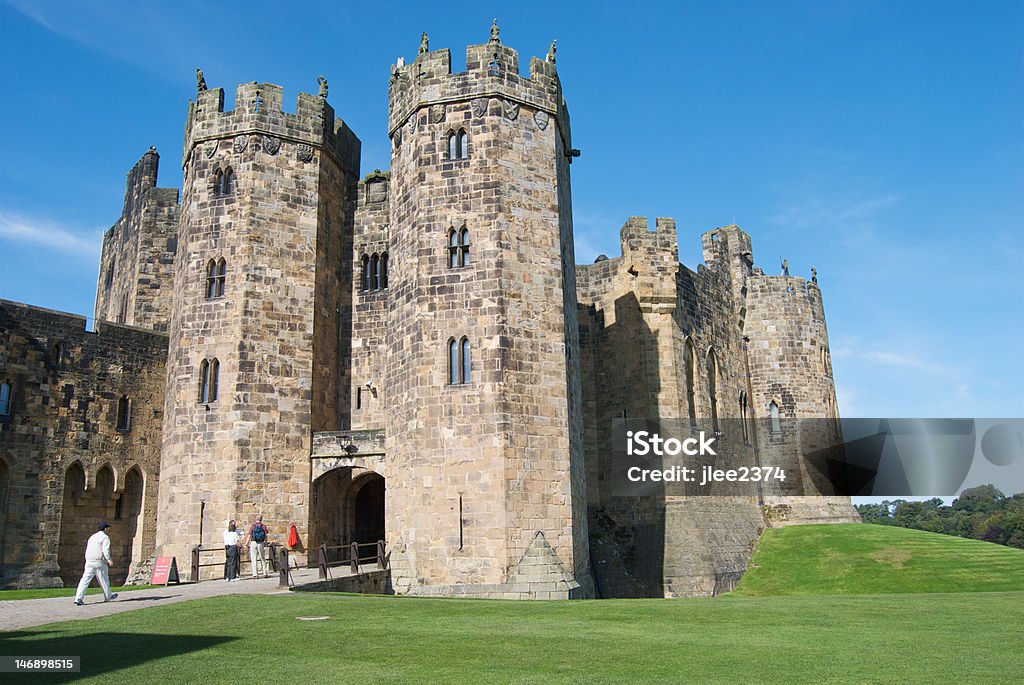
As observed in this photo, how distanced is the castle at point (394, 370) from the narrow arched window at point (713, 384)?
44 centimetres

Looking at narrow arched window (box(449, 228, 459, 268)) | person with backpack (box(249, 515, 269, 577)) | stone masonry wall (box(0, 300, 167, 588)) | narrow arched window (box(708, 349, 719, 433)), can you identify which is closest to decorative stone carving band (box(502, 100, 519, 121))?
narrow arched window (box(449, 228, 459, 268))

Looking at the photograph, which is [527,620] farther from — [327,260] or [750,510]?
[750,510]

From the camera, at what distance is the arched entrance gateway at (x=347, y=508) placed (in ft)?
86.2

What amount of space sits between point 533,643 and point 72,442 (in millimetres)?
20476

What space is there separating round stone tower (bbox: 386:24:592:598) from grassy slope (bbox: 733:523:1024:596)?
27.2 feet

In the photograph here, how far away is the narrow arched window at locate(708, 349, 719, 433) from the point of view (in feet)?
110

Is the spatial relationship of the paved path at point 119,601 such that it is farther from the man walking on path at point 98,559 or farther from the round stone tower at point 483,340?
the round stone tower at point 483,340

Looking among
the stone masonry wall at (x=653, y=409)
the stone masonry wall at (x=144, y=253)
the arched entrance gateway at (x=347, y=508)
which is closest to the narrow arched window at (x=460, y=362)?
the arched entrance gateway at (x=347, y=508)

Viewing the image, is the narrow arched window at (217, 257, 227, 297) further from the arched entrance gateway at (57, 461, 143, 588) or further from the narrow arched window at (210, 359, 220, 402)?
the arched entrance gateway at (57, 461, 143, 588)

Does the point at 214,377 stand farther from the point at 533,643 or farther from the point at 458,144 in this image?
the point at 533,643

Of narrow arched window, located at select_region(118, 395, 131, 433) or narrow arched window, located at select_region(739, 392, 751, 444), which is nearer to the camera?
narrow arched window, located at select_region(118, 395, 131, 433)

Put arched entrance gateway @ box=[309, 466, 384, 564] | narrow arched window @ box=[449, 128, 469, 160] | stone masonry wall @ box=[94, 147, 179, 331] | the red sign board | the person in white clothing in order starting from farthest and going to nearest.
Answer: stone masonry wall @ box=[94, 147, 179, 331] < arched entrance gateway @ box=[309, 466, 384, 564] < narrow arched window @ box=[449, 128, 469, 160] < the person in white clothing < the red sign board

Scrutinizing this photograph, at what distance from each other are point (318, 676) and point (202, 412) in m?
17.7

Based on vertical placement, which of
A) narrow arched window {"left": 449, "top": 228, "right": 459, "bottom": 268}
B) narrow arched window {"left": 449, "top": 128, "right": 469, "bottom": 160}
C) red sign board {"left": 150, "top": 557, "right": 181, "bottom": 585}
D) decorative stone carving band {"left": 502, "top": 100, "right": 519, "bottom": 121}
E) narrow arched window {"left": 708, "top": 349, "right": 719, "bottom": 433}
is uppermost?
decorative stone carving band {"left": 502, "top": 100, "right": 519, "bottom": 121}
